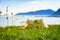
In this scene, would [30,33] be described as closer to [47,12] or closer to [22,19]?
[22,19]

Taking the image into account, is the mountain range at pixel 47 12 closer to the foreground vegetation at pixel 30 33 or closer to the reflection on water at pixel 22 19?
the reflection on water at pixel 22 19

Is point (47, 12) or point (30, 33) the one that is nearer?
point (30, 33)

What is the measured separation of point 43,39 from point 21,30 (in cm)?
51

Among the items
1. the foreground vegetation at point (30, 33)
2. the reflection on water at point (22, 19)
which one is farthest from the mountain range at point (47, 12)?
the foreground vegetation at point (30, 33)

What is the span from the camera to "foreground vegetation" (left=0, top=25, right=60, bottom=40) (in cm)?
223

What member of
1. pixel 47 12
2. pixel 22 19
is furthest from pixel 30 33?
pixel 47 12

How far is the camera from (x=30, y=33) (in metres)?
2.37

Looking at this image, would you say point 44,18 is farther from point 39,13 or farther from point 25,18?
point 25,18

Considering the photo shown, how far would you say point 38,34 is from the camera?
7.69ft

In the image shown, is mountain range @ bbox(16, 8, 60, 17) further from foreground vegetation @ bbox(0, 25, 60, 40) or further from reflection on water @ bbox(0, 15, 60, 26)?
foreground vegetation @ bbox(0, 25, 60, 40)

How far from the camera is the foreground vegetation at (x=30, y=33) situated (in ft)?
7.30

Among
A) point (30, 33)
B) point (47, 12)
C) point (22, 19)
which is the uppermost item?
point (47, 12)

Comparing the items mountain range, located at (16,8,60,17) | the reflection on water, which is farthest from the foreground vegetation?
mountain range, located at (16,8,60,17)

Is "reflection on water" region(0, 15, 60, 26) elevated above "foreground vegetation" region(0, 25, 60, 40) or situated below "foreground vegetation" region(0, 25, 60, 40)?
above
